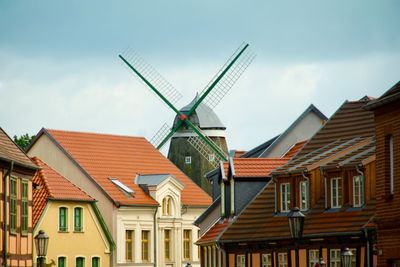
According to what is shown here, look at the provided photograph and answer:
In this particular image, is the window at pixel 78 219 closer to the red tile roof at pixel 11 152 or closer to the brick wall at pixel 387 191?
the red tile roof at pixel 11 152

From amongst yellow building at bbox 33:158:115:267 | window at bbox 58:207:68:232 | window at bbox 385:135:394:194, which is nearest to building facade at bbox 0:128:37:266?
yellow building at bbox 33:158:115:267

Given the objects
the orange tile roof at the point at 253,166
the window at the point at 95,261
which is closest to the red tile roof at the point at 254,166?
the orange tile roof at the point at 253,166

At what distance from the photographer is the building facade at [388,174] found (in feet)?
139

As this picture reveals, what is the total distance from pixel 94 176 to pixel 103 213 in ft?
7.58

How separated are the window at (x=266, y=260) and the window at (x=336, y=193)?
216 inches

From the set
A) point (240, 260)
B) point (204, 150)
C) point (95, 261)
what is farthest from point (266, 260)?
point (204, 150)

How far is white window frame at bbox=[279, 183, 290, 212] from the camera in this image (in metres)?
60.0

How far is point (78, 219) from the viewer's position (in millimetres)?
81312

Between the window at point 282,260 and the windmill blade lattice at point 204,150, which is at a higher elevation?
the windmill blade lattice at point 204,150

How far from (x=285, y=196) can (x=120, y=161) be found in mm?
32238

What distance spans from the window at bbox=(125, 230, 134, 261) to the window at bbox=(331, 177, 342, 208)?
3174 cm

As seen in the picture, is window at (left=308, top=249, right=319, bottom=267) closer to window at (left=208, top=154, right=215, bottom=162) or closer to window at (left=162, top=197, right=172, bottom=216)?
window at (left=162, top=197, right=172, bottom=216)

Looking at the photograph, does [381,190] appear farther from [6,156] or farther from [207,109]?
[207,109]

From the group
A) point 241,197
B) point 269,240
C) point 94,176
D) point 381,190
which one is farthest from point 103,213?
point 381,190
